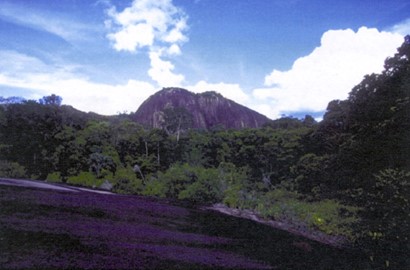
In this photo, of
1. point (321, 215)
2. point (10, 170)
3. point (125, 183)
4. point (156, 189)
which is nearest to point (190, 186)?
point (156, 189)

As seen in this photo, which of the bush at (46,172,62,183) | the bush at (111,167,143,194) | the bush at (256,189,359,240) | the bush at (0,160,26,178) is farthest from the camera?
the bush at (46,172,62,183)

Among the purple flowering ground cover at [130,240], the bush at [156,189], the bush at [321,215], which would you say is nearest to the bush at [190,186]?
the bush at [156,189]

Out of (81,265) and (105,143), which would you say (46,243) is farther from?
(105,143)

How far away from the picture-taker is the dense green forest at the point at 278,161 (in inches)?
595

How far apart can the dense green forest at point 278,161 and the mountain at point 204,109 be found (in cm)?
3528

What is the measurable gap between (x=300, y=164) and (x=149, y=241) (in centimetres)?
1687

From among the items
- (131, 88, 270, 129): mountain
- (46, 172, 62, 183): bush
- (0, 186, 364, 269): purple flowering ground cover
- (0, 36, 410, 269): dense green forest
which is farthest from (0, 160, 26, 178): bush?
(131, 88, 270, 129): mountain

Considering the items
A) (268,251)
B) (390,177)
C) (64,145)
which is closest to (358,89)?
(390,177)

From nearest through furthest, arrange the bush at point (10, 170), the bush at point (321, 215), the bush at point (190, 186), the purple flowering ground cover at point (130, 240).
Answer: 1. the purple flowering ground cover at point (130, 240)
2. the bush at point (321, 215)
3. the bush at point (190, 186)
4. the bush at point (10, 170)

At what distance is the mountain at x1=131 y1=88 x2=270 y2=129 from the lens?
71.1 m

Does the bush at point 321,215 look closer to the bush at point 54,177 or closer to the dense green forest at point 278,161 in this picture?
the dense green forest at point 278,161

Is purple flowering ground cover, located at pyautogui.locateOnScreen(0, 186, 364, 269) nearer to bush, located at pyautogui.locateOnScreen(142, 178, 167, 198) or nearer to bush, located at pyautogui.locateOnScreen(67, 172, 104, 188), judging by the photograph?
bush, located at pyautogui.locateOnScreen(142, 178, 167, 198)

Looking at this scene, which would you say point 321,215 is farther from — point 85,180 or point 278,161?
point 85,180

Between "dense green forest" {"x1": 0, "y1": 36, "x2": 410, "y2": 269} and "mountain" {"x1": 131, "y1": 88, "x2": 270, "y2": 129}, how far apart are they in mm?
35282
